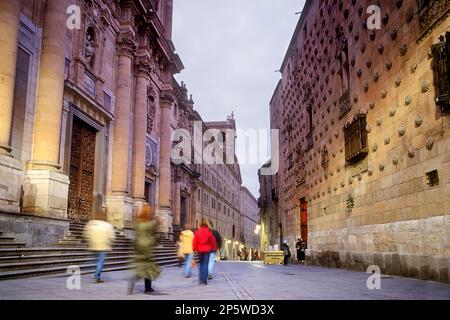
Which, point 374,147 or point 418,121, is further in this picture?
point 374,147

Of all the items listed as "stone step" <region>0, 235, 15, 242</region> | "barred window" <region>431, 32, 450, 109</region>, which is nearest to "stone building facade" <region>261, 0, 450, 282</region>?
"barred window" <region>431, 32, 450, 109</region>

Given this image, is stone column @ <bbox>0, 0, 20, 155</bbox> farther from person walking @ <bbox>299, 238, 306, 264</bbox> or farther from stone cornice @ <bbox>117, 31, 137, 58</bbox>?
person walking @ <bbox>299, 238, 306, 264</bbox>

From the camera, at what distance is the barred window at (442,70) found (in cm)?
892

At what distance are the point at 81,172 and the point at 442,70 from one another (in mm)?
15062

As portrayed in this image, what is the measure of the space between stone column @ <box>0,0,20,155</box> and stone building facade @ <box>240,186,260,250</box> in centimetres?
7561

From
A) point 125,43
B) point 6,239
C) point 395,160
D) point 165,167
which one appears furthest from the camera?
point 165,167

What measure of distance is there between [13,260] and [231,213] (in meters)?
63.7

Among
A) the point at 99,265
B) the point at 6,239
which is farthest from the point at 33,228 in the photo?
the point at 99,265

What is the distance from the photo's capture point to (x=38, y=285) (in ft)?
28.2

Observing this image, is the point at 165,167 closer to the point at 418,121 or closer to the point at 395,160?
the point at 395,160

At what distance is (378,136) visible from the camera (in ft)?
42.1

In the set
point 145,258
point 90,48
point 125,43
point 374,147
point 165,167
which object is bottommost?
point 145,258

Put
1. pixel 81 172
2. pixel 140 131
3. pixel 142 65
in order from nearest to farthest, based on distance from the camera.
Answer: pixel 81 172 < pixel 140 131 < pixel 142 65

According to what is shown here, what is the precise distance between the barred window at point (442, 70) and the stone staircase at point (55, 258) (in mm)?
8916
